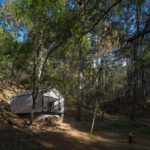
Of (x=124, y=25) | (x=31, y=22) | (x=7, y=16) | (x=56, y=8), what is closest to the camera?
(x=124, y=25)

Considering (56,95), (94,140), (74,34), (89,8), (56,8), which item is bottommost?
(94,140)

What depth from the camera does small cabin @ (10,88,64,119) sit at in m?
29.2

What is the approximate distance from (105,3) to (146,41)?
113 inches

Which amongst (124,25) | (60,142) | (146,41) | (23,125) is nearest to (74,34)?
(124,25)

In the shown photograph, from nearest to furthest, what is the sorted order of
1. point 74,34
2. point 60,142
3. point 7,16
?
point 74,34 → point 60,142 → point 7,16

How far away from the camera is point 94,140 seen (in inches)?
861

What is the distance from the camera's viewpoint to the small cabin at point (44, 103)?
29.2 m

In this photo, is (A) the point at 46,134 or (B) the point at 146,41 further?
(A) the point at 46,134

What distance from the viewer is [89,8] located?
10.4 m

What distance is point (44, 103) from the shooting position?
96.6 ft

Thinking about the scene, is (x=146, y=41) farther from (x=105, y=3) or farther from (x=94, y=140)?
(x=94, y=140)

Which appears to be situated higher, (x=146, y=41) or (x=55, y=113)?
(x=146, y=41)

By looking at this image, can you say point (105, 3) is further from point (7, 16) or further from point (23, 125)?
point (7, 16)

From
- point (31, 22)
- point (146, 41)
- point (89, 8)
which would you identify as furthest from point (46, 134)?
point (89, 8)
